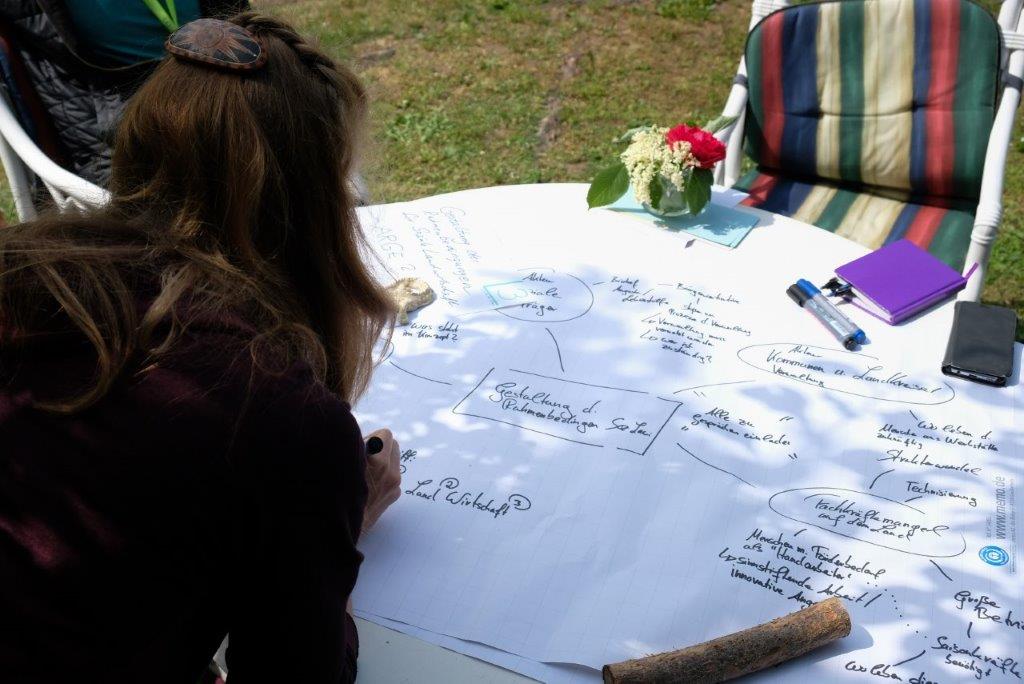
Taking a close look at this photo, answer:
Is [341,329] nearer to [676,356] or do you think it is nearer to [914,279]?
[676,356]

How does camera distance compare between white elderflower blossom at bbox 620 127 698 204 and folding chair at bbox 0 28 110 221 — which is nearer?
white elderflower blossom at bbox 620 127 698 204

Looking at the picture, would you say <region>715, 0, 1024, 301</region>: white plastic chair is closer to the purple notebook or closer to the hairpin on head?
the purple notebook

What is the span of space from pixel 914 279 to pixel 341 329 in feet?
4.21

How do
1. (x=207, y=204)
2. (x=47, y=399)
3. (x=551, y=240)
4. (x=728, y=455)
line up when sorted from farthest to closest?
1. (x=551, y=240)
2. (x=728, y=455)
3. (x=207, y=204)
4. (x=47, y=399)

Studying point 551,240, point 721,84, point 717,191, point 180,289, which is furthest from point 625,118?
point 180,289

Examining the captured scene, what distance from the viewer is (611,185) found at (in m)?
2.17

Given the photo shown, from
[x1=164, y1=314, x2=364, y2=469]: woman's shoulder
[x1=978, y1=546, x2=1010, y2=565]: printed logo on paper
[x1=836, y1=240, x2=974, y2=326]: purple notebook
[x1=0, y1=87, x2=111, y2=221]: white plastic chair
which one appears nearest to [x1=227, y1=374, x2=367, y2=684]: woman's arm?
[x1=164, y1=314, x2=364, y2=469]: woman's shoulder

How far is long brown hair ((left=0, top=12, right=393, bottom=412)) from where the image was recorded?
37.2 inches

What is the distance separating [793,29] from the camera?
2.91m

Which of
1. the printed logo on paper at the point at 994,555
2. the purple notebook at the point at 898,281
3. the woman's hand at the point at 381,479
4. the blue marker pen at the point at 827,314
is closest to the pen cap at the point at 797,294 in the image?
the blue marker pen at the point at 827,314

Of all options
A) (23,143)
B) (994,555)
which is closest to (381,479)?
(994,555)

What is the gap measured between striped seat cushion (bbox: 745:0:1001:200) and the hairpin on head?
89.5 inches

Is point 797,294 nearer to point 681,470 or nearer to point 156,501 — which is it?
point 681,470

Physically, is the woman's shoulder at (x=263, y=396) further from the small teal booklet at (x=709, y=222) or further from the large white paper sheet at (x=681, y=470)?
the small teal booklet at (x=709, y=222)
